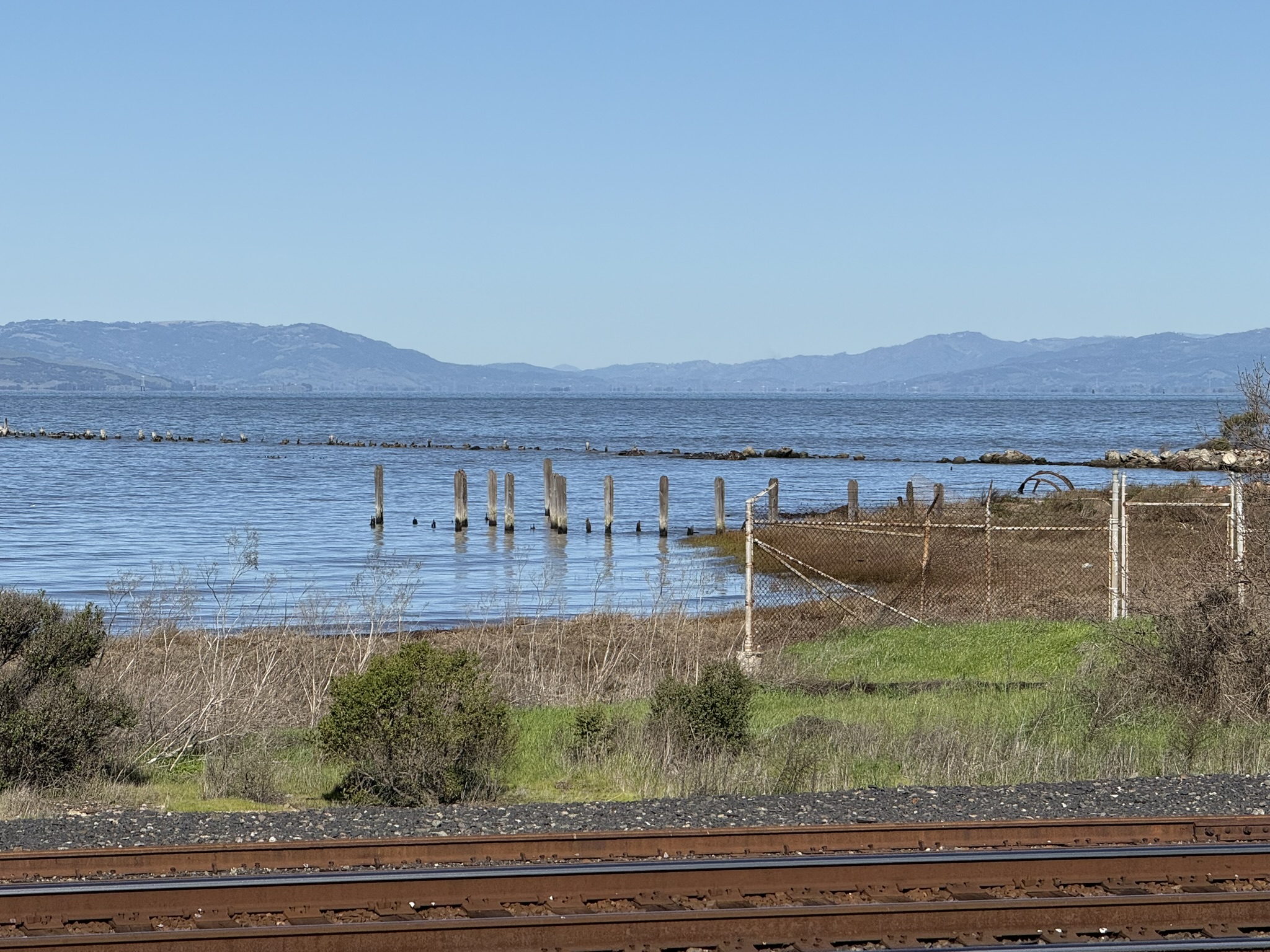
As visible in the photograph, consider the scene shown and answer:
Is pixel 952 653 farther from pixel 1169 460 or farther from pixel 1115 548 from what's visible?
pixel 1169 460

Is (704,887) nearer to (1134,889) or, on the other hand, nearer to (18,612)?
(1134,889)

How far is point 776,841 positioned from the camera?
823 centimetres

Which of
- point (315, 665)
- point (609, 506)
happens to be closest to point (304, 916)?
point (315, 665)

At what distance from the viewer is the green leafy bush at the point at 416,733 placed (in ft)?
35.7

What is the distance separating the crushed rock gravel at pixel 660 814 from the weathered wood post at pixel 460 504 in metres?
35.4

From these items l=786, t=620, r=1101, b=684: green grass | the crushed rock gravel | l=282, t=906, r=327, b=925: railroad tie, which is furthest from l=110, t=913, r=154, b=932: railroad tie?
l=786, t=620, r=1101, b=684: green grass

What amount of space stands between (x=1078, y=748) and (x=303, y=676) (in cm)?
898

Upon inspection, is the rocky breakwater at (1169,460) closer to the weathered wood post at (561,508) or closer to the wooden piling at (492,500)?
the weathered wood post at (561,508)

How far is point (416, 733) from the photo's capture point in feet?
36.6

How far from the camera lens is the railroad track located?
6.54m

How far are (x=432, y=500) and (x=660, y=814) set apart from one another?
48313mm

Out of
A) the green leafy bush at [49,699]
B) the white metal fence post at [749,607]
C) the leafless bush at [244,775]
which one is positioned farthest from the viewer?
the white metal fence post at [749,607]

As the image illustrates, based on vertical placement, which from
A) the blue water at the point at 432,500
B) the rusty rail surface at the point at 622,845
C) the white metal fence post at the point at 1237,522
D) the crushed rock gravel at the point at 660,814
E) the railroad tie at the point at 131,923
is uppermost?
the white metal fence post at the point at 1237,522

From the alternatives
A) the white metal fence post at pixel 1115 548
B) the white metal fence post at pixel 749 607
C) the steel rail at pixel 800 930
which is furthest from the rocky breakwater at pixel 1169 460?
the steel rail at pixel 800 930
